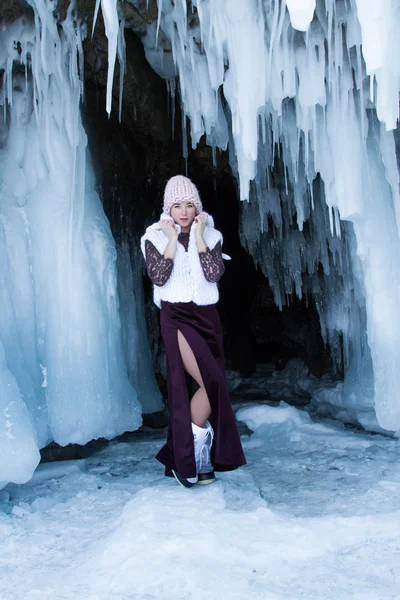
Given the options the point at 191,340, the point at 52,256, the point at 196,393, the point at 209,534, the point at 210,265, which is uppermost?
the point at 52,256

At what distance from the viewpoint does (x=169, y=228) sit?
2578 mm

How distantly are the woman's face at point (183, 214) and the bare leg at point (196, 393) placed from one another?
1.70ft

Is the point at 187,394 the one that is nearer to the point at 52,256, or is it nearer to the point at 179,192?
the point at 179,192

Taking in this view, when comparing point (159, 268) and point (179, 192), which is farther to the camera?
point (179, 192)

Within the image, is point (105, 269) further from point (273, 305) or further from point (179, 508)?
point (273, 305)

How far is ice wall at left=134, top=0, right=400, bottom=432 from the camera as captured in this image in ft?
9.10

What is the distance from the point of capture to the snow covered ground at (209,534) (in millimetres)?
1740

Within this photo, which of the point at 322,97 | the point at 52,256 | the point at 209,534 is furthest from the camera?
the point at 52,256

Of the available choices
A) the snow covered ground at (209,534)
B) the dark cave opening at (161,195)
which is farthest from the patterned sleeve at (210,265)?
the dark cave opening at (161,195)

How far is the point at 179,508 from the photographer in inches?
88.7

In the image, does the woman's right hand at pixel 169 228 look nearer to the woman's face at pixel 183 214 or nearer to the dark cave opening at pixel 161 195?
the woman's face at pixel 183 214

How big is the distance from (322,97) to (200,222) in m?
1.14

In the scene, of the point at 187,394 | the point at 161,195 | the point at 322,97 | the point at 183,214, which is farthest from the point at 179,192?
the point at 161,195

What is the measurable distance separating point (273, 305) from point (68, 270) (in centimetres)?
530
